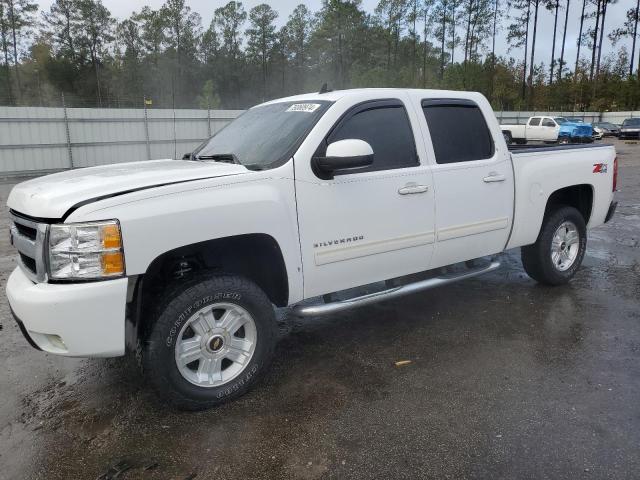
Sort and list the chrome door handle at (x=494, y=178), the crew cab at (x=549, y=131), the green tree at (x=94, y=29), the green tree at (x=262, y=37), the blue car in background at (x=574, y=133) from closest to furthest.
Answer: the chrome door handle at (x=494, y=178)
the crew cab at (x=549, y=131)
the blue car in background at (x=574, y=133)
the green tree at (x=94, y=29)
the green tree at (x=262, y=37)

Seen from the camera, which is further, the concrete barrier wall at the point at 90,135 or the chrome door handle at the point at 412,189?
the concrete barrier wall at the point at 90,135

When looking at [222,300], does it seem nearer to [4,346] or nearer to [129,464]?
[129,464]

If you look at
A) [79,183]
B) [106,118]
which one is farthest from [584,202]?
[106,118]

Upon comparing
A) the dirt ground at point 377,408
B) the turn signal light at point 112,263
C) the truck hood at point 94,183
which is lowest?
the dirt ground at point 377,408

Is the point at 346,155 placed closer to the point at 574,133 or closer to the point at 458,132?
the point at 458,132

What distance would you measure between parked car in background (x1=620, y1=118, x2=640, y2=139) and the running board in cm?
3906

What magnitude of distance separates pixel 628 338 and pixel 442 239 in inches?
66.7

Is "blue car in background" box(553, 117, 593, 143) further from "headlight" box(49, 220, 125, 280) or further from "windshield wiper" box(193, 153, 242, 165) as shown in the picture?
"headlight" box(49, 220, 125, 280)

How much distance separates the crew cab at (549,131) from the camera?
3234 centimetres

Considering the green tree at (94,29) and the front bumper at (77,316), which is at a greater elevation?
the green tree at (94,29)

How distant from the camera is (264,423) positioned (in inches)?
124

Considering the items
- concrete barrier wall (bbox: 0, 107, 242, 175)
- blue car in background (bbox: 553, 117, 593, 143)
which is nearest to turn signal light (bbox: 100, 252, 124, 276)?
concrete barrier wall (bbox: 0, 107, 242, 175)

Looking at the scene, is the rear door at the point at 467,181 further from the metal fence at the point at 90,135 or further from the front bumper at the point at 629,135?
the front bumper at the point at 629,135

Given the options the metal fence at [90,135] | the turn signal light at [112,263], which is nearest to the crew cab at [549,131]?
the metal fence at [90,135]
